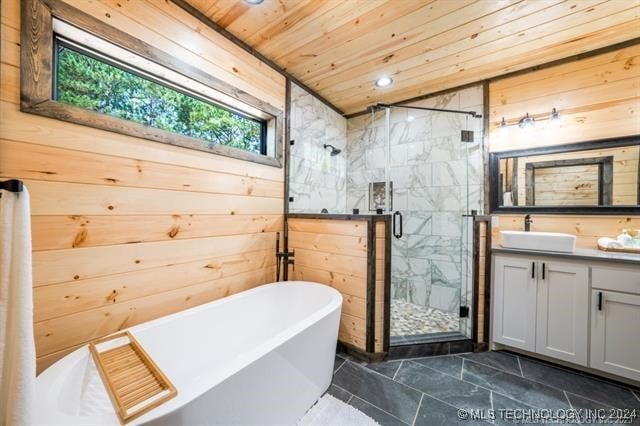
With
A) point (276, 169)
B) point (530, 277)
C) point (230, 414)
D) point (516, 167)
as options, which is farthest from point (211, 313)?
point (516, 167)

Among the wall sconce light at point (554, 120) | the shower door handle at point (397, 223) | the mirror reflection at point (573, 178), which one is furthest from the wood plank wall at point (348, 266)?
the wall sconce light at point (554, 120)

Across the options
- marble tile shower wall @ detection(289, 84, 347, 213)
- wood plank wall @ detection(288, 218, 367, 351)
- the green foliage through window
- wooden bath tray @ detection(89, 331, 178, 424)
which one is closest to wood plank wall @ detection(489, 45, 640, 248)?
wood plank wall @ detection(288, 218, 367, 351)

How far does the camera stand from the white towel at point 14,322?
0.63 m

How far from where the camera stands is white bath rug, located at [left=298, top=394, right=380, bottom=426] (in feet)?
4.70

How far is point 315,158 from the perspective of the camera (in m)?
3.05

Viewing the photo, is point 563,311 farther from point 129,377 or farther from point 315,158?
point 129,377

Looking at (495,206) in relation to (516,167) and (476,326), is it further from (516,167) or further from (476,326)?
(476,326)

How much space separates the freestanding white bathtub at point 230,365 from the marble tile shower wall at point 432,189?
1.54 metres

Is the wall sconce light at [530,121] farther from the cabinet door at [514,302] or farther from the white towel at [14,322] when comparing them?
the white towel at [14,322]

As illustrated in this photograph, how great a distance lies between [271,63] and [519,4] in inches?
77.1

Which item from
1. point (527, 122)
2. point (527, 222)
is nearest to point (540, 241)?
point (527, 222)

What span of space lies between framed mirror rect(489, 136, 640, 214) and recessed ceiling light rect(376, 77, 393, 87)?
4.42ft

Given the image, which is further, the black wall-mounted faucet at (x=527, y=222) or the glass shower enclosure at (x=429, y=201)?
the glass shower enclosure at (x=429, y=201)

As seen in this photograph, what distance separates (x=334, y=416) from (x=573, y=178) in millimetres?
2828
